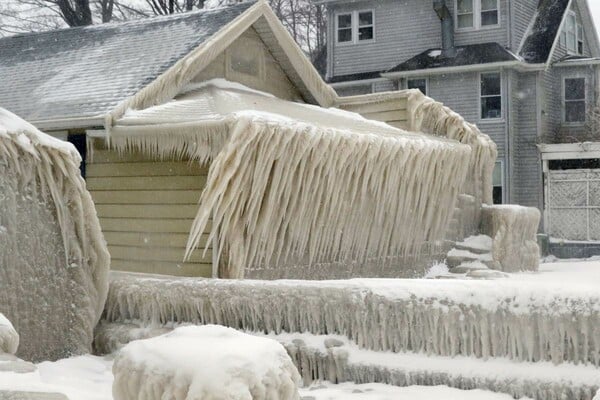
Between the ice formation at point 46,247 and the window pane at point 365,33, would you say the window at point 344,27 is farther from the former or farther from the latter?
the ice formation at point 46,247

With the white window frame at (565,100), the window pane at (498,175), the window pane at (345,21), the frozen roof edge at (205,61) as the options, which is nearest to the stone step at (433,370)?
the frozen roof edge at (205,61)

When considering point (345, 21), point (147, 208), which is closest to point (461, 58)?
point (345, 21)

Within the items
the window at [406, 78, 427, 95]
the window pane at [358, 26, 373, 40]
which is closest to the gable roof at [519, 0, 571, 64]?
the window at [406, 78, 427, 95]

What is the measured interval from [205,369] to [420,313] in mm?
3819

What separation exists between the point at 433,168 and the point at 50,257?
7.28 metres

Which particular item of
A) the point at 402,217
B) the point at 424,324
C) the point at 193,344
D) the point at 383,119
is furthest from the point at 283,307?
the point at 383,119

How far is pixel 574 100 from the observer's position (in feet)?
81.1

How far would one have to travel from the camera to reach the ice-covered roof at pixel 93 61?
43.0ft

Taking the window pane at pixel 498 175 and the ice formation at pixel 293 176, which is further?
the window pane at pixel 498 175

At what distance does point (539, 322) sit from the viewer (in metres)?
6.99

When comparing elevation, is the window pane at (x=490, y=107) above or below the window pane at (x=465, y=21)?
below

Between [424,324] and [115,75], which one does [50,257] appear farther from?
[115,75]

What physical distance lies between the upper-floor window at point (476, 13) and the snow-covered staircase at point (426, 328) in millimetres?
17831

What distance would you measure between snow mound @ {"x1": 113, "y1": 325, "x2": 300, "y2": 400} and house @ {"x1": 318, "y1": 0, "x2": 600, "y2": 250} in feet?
65.8
